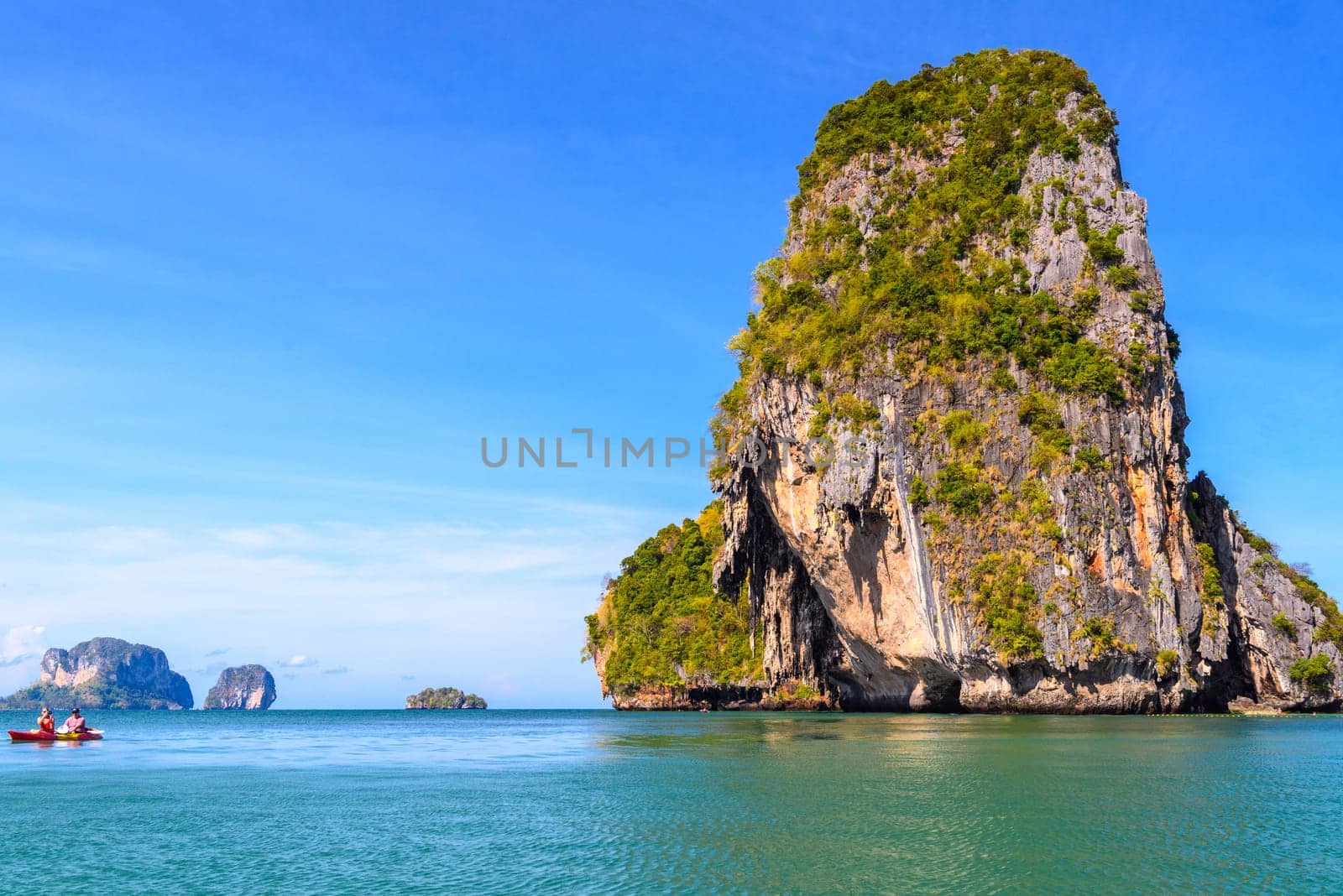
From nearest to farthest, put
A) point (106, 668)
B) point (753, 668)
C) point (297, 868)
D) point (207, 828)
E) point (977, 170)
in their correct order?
1. point (297, 868)
2. point (207, 828)
3. point (977, 170)
4. point (753, 668)
5. point (106, 668)

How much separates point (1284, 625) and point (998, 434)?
17662 millimetres

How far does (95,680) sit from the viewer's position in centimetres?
18000

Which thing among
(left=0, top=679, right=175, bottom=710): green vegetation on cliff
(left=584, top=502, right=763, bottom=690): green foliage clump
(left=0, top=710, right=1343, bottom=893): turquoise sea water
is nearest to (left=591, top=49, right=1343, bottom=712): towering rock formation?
(left=0, top=710, right=1343, bottom=893): turquoise sea water

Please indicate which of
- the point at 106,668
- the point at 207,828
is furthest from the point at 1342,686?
the point at 106,668

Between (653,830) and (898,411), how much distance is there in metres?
35.4

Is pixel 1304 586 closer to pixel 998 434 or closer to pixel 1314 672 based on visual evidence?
pixel 1314 672

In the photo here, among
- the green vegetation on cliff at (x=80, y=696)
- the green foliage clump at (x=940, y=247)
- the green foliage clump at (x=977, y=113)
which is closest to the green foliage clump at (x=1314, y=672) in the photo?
the green foliage clump at (x=940, y=247)

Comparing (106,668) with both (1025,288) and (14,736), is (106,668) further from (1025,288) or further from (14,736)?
(1025,288)

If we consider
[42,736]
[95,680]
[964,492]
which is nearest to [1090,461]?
[964,492]

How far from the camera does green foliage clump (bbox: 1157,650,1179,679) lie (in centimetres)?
4238

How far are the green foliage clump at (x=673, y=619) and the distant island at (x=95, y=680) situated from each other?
133 meters

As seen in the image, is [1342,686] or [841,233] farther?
[841,233]

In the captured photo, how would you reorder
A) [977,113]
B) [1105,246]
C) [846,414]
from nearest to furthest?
[1105,246] < [846,414] < [977,113]

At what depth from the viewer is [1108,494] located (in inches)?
1750
